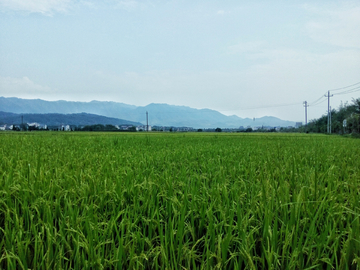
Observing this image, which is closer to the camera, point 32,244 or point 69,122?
point 32,244

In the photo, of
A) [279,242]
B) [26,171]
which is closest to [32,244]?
[279,242]

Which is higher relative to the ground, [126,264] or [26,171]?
[26,171]

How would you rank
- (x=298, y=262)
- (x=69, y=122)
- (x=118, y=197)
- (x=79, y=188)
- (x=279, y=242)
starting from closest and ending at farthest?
(x=298, y=262), (x=279, y=242), (x=118, y=197), (x=79, y=188), (x=69, y=122)

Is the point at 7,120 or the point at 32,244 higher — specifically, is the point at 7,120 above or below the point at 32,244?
above

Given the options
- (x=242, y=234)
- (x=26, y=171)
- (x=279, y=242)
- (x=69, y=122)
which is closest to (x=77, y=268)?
(x=242, y=234)

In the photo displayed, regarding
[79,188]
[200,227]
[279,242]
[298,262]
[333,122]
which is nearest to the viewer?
[298,262]

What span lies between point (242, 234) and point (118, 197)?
115 centimetres

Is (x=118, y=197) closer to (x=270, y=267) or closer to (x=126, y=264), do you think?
(x=126, y=264)

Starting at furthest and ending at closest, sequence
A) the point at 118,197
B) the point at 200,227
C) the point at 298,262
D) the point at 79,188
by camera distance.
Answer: the point at 79,188, the point at 118,197, the point at 200,227, the point at 298,262

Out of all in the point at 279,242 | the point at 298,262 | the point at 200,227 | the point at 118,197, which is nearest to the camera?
the point at 298,262

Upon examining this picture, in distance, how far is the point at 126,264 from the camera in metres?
1.42

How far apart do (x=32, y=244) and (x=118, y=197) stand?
0.71 m

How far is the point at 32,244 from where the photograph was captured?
5.51 feet

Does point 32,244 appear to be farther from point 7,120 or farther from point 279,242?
point 7,120
